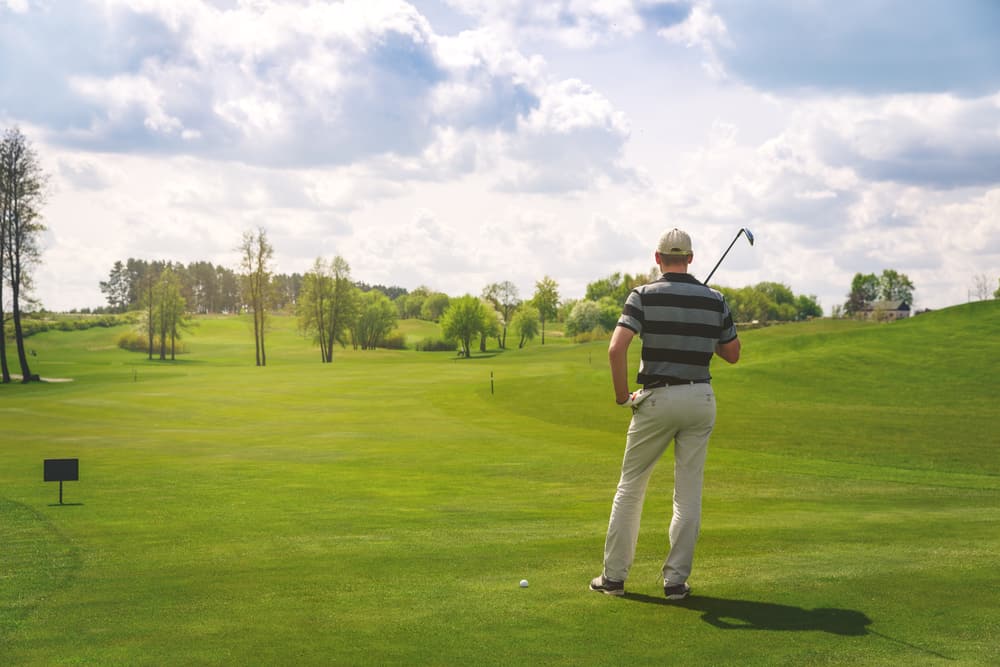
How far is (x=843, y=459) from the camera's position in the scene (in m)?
24.5

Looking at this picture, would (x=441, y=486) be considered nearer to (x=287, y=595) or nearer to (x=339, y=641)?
(x=287, y=595)

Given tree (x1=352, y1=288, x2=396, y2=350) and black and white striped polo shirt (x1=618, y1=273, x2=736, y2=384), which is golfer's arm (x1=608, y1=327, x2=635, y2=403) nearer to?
black and white striped polo shirt (x1=618, y1=273, x2=736, y2=384)

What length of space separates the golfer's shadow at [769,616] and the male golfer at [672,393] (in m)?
0.24

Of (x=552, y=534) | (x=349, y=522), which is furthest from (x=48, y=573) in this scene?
(x=552, y=534)

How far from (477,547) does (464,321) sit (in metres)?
109

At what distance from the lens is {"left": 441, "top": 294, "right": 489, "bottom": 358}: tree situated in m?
119

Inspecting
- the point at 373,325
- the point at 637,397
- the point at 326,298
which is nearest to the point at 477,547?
the point at 637,397

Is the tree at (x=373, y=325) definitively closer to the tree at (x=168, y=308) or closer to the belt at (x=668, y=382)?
the tree at (x=168, y=308)

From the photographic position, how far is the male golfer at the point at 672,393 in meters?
7.53

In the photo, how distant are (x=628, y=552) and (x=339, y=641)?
2.64 metres

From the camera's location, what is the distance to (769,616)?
7004 millimetres

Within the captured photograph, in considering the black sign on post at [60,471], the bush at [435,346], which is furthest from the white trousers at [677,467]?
the bush at [435,346]

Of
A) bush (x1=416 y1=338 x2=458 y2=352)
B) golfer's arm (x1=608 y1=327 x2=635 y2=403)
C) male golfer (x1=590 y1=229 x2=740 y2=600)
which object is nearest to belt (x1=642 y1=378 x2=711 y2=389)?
male golfer (x1=590 y1=229 x2=740 y2=600)

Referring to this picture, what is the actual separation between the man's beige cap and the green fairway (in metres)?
3.04
